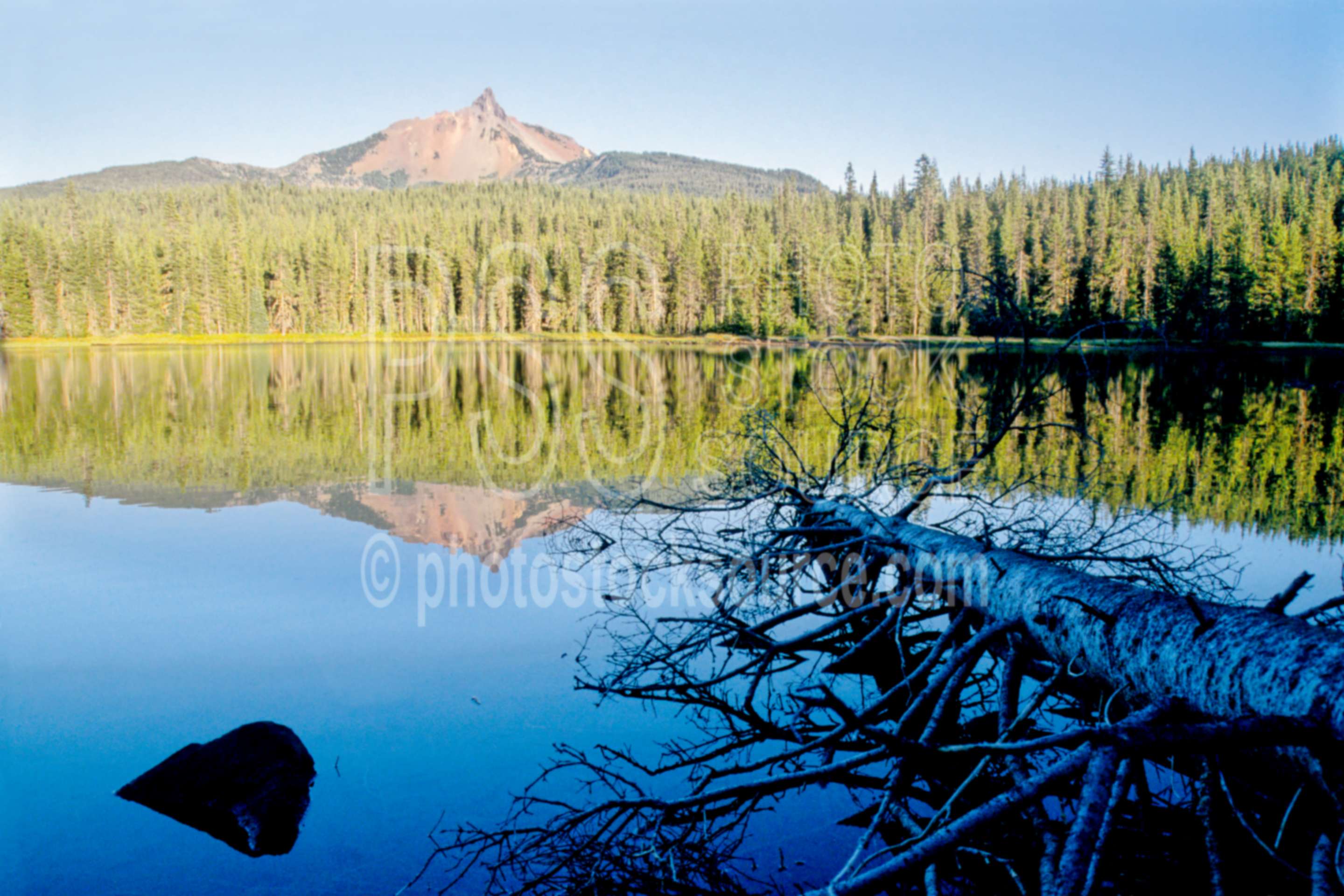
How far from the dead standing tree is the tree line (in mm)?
52505

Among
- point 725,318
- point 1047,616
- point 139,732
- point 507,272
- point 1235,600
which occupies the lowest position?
point 139,732

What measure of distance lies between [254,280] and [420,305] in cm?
1508

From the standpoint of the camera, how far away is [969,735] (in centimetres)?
475

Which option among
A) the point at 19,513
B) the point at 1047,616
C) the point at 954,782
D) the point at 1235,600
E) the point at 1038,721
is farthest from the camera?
the point at 19,513

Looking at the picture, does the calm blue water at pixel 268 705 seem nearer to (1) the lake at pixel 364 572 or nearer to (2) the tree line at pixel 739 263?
(1) the lake at pixel 364 572

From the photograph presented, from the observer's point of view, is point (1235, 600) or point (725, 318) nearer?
point (1235, 600)

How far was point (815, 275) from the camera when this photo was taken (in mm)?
73938

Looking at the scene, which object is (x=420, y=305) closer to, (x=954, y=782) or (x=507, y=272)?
(x=507, y=272)

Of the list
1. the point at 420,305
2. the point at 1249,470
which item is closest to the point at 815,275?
the point at 420,305

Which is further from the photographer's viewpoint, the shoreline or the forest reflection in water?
the shoreline

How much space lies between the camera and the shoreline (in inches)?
2062

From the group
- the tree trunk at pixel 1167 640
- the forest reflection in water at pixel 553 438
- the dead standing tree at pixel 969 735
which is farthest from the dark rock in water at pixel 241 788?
the forest reflection in water at pixel 553 438

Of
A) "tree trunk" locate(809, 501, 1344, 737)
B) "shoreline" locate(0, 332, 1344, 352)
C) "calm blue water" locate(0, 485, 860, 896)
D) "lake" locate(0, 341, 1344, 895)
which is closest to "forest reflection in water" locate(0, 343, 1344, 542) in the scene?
"lake" locate(0, 341, 1344, 895)

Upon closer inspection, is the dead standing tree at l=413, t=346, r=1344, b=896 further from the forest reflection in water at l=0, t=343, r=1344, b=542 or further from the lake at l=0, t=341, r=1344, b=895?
the forest reflection in water at l=0, t=343, r=1344, b=542
